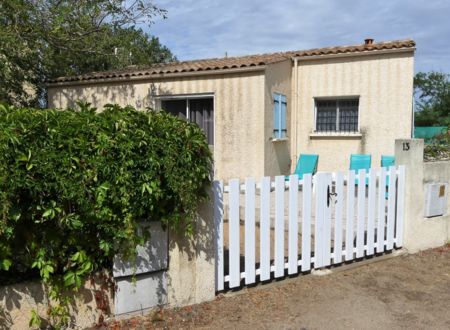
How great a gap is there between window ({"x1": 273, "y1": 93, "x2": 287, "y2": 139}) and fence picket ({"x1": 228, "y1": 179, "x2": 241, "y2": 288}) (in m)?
7.05

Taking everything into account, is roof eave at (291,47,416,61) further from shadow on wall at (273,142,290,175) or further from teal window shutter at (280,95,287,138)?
shadow on wall at (273,142,290,175)

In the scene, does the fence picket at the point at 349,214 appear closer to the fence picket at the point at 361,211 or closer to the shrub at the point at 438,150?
the fence picket at the point at 361,211

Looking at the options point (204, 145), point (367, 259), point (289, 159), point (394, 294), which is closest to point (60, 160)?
point (204, 145)

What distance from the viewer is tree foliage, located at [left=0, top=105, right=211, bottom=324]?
2934mm

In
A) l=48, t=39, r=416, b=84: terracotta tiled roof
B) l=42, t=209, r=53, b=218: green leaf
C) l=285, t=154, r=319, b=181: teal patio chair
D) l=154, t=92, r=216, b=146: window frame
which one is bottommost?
l=285, t=154, r=319, b=181: teal patio chair

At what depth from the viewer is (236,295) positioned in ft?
14.1

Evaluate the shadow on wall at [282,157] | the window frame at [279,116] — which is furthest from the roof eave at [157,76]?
the shadow on wall at [282,157]

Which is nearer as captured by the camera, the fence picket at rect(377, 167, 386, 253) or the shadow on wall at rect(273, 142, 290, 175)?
the fence picket at rect(377, 167, 386, 253)

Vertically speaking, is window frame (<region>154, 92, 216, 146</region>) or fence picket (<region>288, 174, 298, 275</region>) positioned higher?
window frame (<region>154, 92, 216, 146</region>)

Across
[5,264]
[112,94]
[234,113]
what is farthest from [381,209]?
[112,94]

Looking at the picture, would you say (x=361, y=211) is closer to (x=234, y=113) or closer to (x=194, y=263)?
(x=194, y=263)

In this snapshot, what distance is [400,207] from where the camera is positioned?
5723 millimetres

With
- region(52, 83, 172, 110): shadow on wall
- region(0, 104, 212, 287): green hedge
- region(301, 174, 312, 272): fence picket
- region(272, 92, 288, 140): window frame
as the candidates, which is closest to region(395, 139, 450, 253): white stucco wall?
region(301, 174, 312, 272): fence picket

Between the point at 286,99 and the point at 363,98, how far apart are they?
6.80ft
